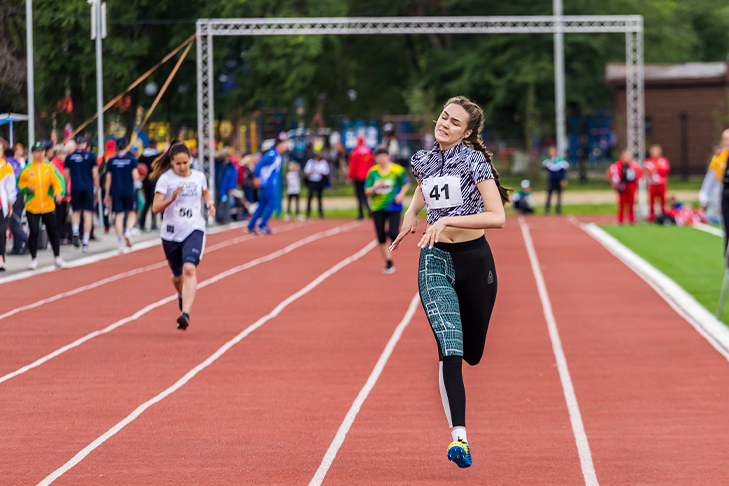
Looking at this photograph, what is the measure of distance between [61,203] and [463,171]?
15834 millimetres

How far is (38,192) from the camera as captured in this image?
16.4 m

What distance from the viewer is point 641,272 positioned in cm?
1639

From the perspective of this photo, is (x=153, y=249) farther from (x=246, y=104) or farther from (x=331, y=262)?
(x=246, y=104)

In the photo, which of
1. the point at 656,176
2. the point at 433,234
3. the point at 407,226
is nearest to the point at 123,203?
the point at 656,176

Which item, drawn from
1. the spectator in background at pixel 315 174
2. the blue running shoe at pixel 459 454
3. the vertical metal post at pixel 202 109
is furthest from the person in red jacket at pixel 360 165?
the blue running shoe at pixel 459 454

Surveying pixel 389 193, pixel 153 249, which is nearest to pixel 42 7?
pixel 153 249

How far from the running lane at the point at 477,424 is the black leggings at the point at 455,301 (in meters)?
0.56

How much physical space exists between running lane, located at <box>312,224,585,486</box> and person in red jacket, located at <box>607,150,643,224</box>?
16836 millimetres

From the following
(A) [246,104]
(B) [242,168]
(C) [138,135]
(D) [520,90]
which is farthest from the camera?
(D) [520,90]

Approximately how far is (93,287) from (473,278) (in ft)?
33.1

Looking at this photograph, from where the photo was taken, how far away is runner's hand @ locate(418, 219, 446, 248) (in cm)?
541

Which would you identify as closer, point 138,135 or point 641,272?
point 641,272

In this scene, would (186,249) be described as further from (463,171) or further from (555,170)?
(555,170)

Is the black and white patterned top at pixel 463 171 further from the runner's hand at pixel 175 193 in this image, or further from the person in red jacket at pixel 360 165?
the person in red jacket at pixel 360 165
